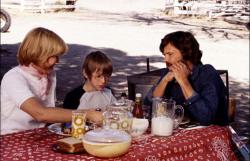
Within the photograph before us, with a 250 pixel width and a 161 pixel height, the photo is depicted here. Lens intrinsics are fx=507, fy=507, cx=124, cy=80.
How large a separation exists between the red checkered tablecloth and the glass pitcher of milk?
0.13 feet

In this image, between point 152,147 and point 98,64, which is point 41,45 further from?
point 152,147

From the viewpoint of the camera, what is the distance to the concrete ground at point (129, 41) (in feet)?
31.1

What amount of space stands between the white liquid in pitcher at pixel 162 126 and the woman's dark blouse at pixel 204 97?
390 millimetres

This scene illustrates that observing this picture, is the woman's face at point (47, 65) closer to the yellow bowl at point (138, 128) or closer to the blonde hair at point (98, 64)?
the blonde hair at point (98, 64)

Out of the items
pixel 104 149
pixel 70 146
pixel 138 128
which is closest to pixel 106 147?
pixel 104 149

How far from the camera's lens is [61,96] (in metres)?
7.81

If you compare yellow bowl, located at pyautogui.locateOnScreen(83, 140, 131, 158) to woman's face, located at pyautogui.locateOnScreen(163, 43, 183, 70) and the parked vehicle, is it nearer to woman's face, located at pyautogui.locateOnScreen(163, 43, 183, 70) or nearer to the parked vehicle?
woman's face, located at pyautogui.locateOnScreen(163, 43, 183, 70)

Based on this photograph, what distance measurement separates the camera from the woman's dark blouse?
9.74ft

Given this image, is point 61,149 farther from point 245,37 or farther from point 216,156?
point 245,37

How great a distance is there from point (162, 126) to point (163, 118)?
47 millimetres

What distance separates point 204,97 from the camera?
3.05 m

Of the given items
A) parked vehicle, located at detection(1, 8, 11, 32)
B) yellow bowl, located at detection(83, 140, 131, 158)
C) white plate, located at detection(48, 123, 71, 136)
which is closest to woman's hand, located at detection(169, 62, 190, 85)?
white plate, located at detection(48, 123, 71, 136)

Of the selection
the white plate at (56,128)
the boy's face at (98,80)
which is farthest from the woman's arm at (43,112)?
the boy's face at (98,80)

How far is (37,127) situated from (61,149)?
24.1 inches
